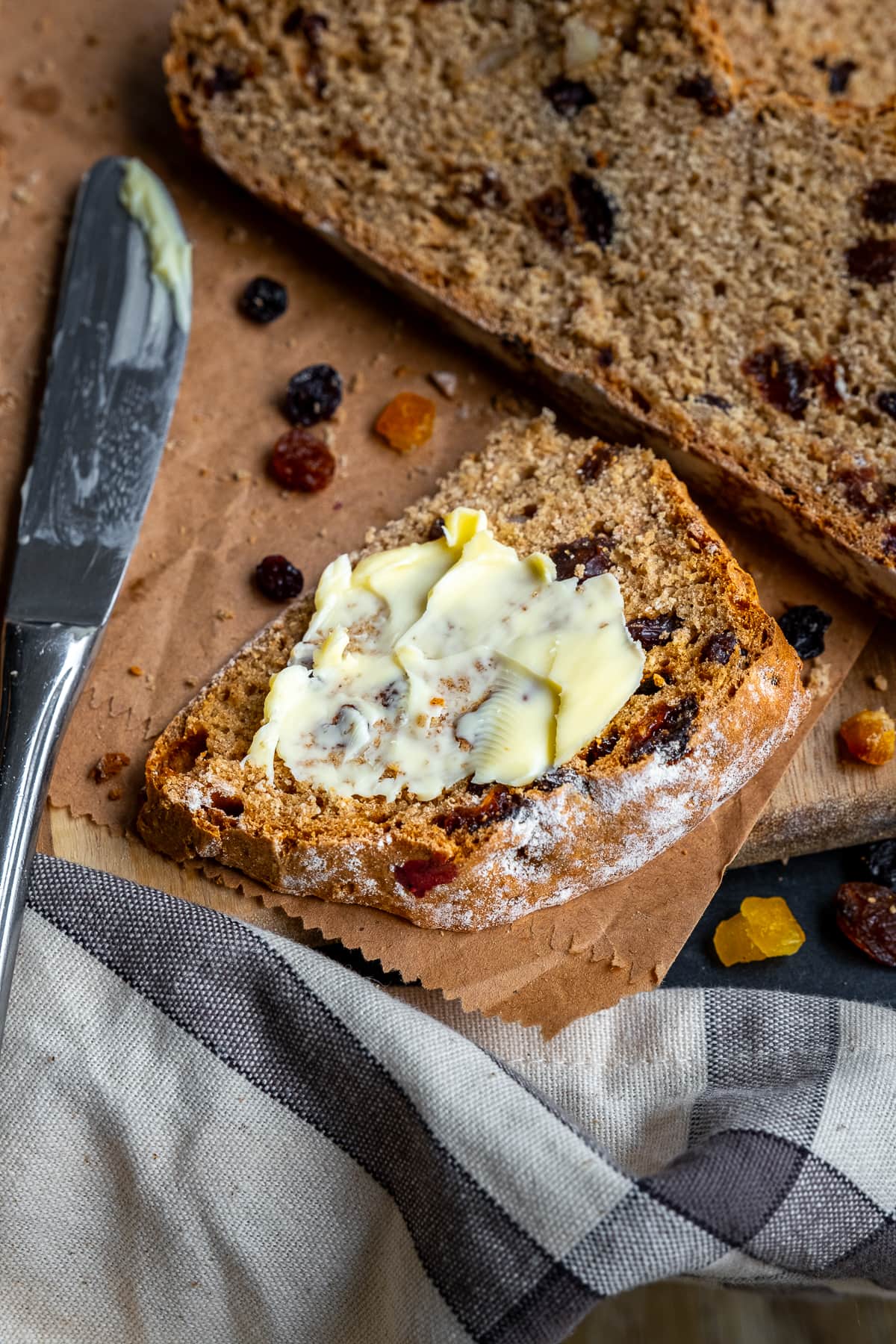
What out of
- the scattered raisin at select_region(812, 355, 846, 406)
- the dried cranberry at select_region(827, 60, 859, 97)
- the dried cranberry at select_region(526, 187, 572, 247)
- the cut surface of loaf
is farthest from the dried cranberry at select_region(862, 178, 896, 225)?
the dried cranberry at select_region(526, 187, 572, 247)

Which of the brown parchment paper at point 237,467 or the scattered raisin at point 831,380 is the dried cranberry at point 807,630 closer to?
the brown parchment paper at point 237,467

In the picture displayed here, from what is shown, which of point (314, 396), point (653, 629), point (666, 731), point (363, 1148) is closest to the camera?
point (363, 1148)

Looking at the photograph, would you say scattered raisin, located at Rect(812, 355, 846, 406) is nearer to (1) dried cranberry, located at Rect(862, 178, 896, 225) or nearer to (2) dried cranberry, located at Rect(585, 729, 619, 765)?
(1) dried cranberry, located at Rect(862, 178, 896, 225)

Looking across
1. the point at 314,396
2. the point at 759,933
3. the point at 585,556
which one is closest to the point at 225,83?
the point at 314,396

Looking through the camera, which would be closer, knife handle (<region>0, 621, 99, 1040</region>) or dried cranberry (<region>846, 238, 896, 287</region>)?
knife handle (<region>0, 621, 99, 1040</region>)

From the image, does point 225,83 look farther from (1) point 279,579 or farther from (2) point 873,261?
(2) point 873,261

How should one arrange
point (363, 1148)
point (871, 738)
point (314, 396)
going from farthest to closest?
point (314, 396) < point (871, 738) < point (363, 1148)
